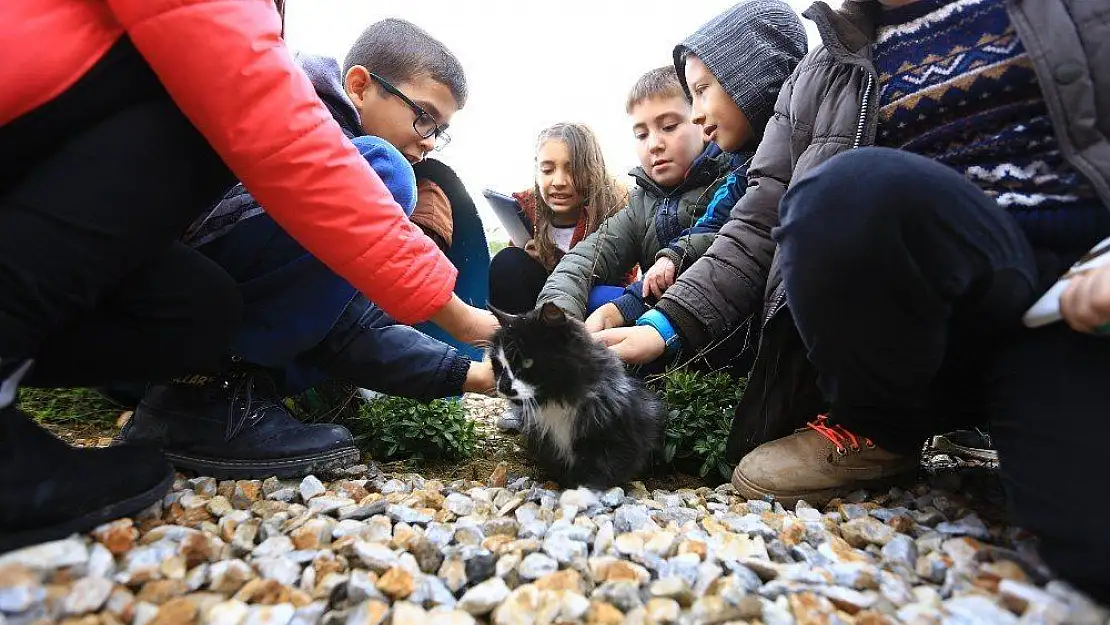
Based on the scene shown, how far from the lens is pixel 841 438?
5.86 ft

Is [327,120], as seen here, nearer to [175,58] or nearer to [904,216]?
[175,58]

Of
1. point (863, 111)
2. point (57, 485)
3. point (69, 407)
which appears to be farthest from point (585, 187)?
point (57, 485)

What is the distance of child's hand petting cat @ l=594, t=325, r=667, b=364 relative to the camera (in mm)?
2094

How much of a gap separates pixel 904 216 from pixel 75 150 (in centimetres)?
173

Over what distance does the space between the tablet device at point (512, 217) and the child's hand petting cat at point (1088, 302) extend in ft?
10.5

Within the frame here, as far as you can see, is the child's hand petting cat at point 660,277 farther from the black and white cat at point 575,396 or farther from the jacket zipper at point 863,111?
the jacket zipper at point 863,111

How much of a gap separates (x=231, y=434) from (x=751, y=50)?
242 centimetres

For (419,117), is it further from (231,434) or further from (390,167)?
(231,434)

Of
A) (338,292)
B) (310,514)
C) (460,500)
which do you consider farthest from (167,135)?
(460,500)

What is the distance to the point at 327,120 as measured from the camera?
1325 millimetres

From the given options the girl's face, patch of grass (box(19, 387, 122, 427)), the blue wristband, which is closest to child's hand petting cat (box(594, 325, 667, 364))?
the blue wristband

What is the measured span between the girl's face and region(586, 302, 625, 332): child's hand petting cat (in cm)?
123

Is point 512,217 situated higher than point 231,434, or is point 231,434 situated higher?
point 512,217

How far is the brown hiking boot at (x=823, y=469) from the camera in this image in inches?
69.6
